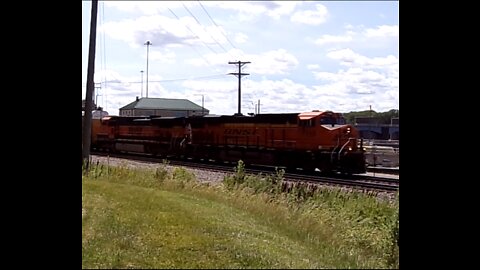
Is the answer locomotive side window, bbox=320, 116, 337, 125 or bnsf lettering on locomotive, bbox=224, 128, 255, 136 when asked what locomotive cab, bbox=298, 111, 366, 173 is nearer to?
locomotive side window, bbox=320, 116, 337, 125

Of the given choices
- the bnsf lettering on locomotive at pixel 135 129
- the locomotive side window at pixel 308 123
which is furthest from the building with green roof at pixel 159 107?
the locomotive side window at pixel 308 123

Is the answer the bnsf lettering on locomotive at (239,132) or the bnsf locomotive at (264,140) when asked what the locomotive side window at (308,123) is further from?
the bnsf lettering on locomotive at (239,132)

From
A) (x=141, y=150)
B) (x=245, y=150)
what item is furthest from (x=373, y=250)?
(x=141, y=150)

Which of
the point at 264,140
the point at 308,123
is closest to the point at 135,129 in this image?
the point at 264,140

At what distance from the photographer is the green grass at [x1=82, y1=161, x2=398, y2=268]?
7.95 metres

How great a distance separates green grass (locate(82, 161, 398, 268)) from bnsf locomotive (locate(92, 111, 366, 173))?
753 centimetres

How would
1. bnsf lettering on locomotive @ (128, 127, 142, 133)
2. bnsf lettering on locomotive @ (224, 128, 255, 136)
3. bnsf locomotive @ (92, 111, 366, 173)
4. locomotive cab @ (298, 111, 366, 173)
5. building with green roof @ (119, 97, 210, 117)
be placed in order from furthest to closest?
building with green roof @ (119, 97, 210, 117)
bnsf lettering on locomotive @ (128, 127, 142, 133)
bnsf lettering on locomotive @ (224, 128, 255, 136)
bnsf locomotive @ (92, 111, 366, 173)
locomotive cab @ (298, 111, 366, 173)

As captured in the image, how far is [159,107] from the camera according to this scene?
4128 cm

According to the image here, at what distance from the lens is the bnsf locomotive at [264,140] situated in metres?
22.2

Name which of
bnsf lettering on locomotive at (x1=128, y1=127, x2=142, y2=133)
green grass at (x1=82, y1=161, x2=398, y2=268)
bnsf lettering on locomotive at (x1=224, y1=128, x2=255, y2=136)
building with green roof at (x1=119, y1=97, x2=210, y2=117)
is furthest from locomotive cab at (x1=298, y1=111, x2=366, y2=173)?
building with green roof at (x1=119, y1=97, x2=210, y2=117)

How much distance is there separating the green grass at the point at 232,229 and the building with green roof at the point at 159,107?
25558 millimetres
